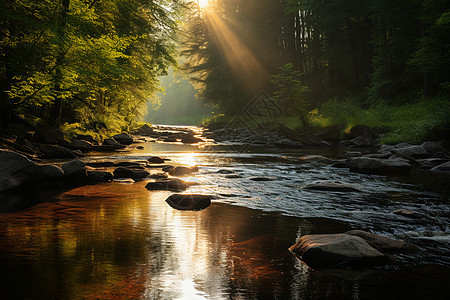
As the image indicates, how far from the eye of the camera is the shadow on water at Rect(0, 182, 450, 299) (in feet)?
8.98

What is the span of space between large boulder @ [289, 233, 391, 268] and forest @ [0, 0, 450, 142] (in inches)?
394

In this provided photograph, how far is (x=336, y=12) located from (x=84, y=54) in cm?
2415

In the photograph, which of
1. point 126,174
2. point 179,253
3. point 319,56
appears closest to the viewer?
point 179,253

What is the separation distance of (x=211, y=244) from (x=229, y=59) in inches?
1288

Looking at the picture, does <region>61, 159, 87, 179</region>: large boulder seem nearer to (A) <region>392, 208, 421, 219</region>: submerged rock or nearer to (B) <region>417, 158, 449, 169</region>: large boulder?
(A) <region>392, 208, 421, 219</region>: submerged rock

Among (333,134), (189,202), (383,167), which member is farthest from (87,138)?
A: (333,134)

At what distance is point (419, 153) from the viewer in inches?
487

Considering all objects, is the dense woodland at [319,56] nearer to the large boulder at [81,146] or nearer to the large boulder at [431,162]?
the large boulder at [431,162]

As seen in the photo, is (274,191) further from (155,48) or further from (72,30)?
(155,48)

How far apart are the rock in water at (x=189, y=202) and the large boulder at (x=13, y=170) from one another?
3402mm

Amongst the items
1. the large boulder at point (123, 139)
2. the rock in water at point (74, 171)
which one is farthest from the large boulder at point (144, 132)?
the rock in water at point (74, 171)

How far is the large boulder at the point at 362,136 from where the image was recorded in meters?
18.4

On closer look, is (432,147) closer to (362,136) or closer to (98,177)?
(362,136)

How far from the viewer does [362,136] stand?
61.6 feet
